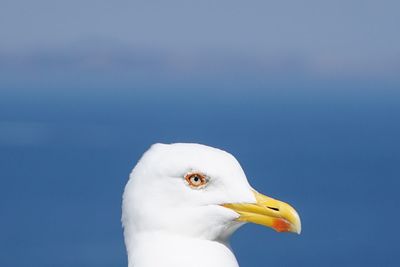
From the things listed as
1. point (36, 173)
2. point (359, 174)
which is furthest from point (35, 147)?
point (359, 174)

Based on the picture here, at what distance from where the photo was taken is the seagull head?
4207 millimetres

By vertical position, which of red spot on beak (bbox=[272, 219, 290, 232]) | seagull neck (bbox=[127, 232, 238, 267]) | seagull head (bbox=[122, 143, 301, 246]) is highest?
seagull head (bbox=[122, 143, 301, 246])

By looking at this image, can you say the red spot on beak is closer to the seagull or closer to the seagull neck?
the seagull

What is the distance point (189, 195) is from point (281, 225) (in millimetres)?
353

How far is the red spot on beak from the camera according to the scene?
4.31m

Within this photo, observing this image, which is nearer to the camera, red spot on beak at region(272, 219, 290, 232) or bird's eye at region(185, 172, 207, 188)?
bird's eye at region(185, 172, 207, 188)

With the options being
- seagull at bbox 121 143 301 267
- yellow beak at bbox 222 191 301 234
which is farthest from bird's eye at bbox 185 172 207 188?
yellow beak at bbox 222 191 301 234

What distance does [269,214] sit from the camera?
4297mm

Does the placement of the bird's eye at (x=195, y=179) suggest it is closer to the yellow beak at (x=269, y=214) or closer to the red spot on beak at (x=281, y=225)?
the yellow beak at (x=269, y=214)

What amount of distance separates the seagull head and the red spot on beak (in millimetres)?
20

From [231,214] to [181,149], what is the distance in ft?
0.94

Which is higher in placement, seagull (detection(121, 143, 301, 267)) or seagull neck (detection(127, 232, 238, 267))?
seagull (detection(121, 143, 301, 267))

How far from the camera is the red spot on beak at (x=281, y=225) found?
4.31 metres

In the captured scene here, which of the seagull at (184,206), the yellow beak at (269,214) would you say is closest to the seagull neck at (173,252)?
the seagull at (184,206)
